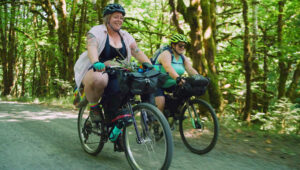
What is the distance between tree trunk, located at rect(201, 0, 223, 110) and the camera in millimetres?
8016

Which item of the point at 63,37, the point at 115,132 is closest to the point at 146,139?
the point at 115,132

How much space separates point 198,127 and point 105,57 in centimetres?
197

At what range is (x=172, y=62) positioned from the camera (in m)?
4.82

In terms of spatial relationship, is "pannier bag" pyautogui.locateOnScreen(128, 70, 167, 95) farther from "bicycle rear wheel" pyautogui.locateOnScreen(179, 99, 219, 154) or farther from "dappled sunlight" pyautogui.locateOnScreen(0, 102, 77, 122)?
"dappled sunlight" pyautogui.locateOnScreen(0, 102, 77, 122)

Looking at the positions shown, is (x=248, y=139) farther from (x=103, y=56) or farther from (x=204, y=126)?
(x=103, y=56)

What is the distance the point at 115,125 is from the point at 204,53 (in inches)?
217

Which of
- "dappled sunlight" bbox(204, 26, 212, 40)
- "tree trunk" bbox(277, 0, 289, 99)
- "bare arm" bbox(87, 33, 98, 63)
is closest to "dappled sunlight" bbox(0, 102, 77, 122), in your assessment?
"bare arm" bbox(87, 33, 98, 63)


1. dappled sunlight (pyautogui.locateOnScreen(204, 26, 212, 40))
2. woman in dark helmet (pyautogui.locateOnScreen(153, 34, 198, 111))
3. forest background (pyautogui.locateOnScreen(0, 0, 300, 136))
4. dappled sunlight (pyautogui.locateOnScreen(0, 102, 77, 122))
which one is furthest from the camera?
dappled sunlight (pyautogui.locateOnScreen(204, 26, 212, 40))

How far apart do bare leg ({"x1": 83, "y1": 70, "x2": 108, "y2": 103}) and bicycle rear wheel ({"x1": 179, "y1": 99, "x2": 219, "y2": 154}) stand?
5.60ft

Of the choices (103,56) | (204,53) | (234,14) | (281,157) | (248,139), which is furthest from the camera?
(234,14)

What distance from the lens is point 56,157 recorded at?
3.56 metres

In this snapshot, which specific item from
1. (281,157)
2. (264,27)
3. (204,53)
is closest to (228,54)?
(264,27)

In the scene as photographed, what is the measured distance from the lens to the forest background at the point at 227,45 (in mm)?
7973

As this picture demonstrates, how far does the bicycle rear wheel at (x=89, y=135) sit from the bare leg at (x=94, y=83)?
538 mm
